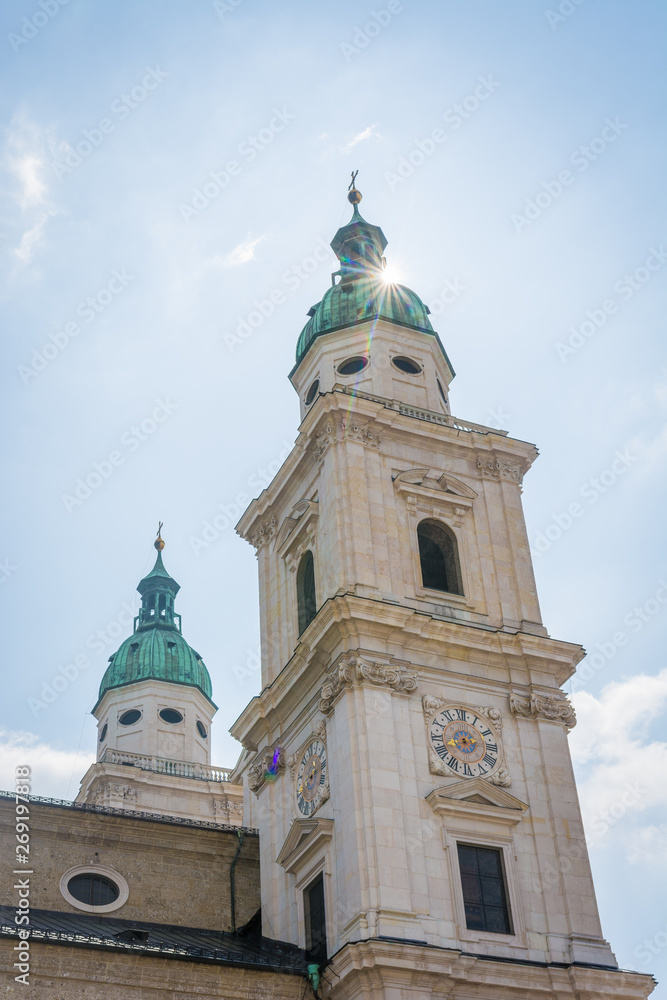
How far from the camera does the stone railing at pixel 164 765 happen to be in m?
53.0

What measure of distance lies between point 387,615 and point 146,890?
9.37 meters

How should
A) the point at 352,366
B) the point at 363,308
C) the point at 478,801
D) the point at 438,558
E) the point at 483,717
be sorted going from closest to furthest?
the point at 478,801, the point at 483,717, the point at 438,558, the point at 352,366, the point at 363,308

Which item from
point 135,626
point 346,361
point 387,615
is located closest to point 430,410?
point 346,361

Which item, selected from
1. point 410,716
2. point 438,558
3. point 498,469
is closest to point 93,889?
point 410,716

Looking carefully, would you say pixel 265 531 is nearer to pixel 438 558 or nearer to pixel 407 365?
pixel 438 558

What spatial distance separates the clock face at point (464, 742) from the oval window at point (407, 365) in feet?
41.3

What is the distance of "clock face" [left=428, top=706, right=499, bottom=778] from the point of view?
101 feet

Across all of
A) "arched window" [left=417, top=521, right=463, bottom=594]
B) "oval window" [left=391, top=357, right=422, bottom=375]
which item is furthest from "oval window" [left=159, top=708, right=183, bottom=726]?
"arched window" [left=417, top=521, right=463, bottom=594]

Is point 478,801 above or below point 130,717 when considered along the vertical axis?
below

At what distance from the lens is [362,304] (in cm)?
4256

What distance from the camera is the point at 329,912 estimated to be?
29.0 metres

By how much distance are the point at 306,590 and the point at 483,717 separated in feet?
22.6

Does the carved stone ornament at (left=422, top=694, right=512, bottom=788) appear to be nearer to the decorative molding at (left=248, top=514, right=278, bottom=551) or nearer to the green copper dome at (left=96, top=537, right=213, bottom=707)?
the decorative molding at (left=248, top=514, right=278, bottom=551)

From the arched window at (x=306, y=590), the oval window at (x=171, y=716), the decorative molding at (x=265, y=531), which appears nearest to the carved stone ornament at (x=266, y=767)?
the arched window at (x=306, y=590)
